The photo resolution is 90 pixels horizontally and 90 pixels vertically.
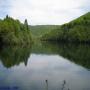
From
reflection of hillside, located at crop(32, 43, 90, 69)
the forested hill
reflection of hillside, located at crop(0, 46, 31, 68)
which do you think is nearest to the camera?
reflection of hillside, located at crop(0, 46, 31, 68)

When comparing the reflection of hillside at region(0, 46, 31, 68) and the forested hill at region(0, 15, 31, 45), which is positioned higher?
the forested hill at region(0, 15, 31, 45)

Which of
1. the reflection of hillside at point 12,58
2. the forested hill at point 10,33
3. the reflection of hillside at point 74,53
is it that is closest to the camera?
the reflection of hillside at point 12,58

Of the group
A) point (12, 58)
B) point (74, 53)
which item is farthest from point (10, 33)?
point (12, 58)

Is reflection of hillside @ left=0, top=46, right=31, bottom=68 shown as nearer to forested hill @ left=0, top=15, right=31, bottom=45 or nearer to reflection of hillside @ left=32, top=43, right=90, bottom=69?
reflection of hillside @ left=32, top=43, right=90, bottom=69

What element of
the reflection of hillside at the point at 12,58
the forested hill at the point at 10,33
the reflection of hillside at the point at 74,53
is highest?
the forested hill at the point at 10,33

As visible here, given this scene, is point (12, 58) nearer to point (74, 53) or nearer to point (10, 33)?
point (74, 53)

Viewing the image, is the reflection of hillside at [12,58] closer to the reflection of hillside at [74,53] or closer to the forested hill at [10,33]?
the reflection of hillside at [74,53]

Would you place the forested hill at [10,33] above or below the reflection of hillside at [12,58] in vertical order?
above

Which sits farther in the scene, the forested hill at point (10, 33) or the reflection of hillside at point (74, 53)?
the forested hill at point (10, 33)

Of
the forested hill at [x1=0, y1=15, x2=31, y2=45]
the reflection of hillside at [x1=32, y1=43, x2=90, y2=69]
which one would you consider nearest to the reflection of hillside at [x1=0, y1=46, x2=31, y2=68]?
the reflection of hillside at [x1=32, y1=43, x2=90, y2=69]

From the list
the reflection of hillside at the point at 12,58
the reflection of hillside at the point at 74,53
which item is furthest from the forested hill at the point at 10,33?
the reflection of hillside at the point at 12,58

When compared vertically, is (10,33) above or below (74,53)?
above

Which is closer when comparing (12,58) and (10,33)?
(12,58)

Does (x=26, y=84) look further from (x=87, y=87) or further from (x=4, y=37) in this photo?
(x=4, y=37)
